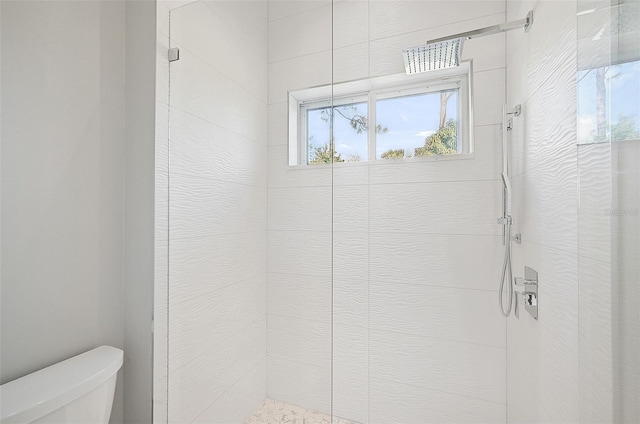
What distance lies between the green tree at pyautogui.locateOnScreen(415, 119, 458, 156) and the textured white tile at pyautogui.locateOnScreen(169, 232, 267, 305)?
2.57ft

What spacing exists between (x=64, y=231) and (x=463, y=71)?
5.06 feet

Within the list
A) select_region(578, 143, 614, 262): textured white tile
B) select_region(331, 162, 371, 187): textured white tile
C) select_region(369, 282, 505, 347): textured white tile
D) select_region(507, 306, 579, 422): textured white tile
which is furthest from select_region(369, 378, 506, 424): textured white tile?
select_region(578, 143, 614, 262): textured white tile

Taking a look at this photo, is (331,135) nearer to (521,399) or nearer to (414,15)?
(414,15)

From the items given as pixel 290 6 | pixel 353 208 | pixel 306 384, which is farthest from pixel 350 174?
pixel 306 384

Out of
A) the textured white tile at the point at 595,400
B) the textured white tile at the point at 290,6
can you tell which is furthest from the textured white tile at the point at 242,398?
the textured white tile at the point at 290,6

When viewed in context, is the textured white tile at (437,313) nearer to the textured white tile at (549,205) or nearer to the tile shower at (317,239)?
the tile shower at (317,239)

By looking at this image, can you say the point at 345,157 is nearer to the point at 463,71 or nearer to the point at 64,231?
the point at 463,71

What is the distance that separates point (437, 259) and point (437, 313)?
22cm

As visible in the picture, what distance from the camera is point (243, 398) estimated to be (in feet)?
4.45

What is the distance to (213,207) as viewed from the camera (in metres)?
1.31

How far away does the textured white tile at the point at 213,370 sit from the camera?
4.06 feet

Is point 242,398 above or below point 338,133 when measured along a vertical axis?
below

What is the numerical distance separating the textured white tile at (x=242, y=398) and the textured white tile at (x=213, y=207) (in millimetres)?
603


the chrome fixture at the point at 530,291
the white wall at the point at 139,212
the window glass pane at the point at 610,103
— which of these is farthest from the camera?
the white wall at the point at 139,212
